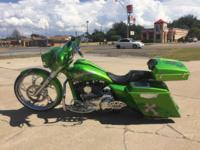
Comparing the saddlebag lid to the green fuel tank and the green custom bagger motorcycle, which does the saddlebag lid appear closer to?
the green custom bagger motorcycle

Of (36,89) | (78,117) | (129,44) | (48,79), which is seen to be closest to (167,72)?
(78,117)

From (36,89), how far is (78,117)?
3.10 feet

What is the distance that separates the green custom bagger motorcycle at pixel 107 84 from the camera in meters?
5.12

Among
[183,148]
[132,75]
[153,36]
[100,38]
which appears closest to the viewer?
[183,148]

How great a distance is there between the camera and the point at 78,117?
5.55 metres

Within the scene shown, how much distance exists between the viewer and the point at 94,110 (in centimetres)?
546

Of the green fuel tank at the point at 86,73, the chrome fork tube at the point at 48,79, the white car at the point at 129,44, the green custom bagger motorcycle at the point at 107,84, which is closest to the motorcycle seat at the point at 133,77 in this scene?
the green custom bagger motorcycle at the point at 107,84

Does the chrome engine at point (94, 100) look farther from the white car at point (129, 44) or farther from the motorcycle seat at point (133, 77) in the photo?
the white car at point (129, 44)

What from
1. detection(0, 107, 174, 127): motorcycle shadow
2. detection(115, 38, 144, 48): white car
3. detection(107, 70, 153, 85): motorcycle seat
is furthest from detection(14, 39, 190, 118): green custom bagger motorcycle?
detection(115, 38, 144, 48): white car

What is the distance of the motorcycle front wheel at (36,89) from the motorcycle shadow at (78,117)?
14 cm

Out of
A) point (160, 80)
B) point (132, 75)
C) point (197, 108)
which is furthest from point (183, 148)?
point (197, 108)

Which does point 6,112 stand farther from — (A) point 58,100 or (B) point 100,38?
(B) point 100,38

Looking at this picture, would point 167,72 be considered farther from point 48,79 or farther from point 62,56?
point 48,79

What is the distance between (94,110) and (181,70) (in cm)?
156
